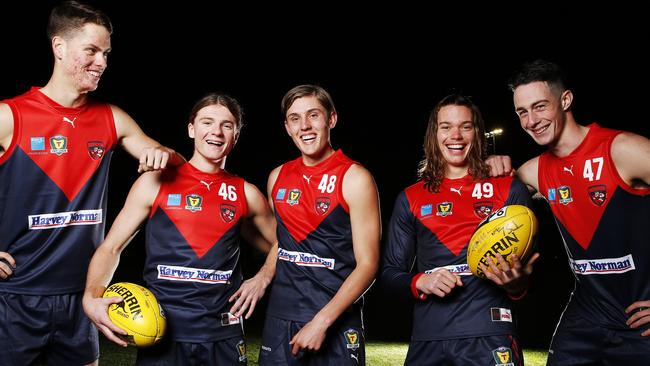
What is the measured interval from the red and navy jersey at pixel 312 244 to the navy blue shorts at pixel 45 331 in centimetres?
102

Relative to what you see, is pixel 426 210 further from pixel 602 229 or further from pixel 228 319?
pixel 228 319

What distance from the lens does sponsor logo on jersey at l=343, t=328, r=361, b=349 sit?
2658 millimetres

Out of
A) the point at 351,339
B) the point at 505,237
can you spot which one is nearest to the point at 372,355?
the point at 351,339

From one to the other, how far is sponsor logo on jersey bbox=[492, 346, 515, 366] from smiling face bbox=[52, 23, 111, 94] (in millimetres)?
2554

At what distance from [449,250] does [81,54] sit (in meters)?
2.24

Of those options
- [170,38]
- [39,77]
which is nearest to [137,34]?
[170,38]

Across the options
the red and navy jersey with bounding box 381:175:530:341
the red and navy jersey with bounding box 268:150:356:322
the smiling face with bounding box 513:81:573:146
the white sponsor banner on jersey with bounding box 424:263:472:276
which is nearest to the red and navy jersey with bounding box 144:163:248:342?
the red and navy jersey with bounding box 268:150:356:322

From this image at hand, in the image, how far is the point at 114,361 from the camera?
5105mm

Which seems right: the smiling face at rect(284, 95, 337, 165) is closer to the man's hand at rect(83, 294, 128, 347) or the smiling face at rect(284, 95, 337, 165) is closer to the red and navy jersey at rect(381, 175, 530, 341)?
the red and navy jersey at rect(381, 175, 530, 341)

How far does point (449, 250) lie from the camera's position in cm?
274

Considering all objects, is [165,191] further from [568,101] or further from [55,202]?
[568,101]

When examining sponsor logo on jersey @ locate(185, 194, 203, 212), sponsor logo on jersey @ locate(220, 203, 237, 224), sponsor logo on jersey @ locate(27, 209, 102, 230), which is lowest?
sponsor logo on jersey @ locate(27, 209, 102, 230)

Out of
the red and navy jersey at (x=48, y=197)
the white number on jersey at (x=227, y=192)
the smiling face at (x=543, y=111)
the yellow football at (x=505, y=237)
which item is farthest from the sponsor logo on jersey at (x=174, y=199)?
the smiling face at (x=543, y=111)

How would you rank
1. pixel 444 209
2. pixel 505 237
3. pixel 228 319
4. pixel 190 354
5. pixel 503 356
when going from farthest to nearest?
pixel 444 209 < pixel 228 319 < pixel 190 354 < pixel 503 356 < pixel 505 237
